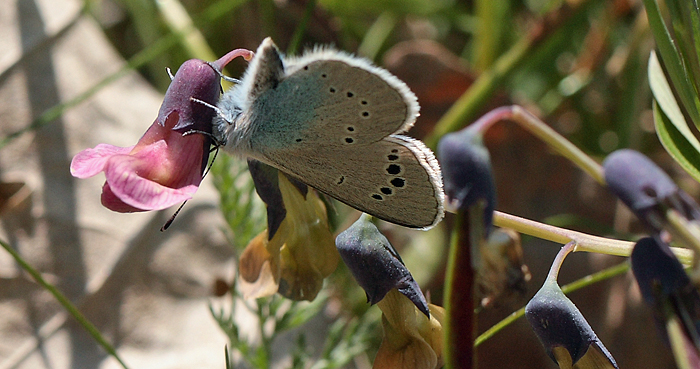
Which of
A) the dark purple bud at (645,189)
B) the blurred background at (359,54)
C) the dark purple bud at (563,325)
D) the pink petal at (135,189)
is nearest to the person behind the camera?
the pink petal at (135,189)

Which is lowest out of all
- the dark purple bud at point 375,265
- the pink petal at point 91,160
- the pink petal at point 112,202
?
the dark purple bud at point 375,265

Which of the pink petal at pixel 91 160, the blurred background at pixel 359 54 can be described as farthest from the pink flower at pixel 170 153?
the blurred background at pixel 359 54

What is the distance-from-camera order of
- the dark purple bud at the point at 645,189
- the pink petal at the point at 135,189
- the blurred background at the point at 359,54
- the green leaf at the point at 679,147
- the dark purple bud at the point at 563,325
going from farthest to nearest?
the blurred background at the point at 359,54 < the green leaf at the point at 679,147 < the dark purple bud at the point at 645,189 < the dark purple bud at the point at 563,325 < the pink petal at the point at 135,189

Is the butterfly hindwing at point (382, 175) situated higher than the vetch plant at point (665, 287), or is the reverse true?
the butterfly hindwing at point (382, 175)

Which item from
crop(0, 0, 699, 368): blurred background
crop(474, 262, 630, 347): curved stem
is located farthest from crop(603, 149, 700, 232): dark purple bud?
crop(0, 0, 699, 368): blurred background

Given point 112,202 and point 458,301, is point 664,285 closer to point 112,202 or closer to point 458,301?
point 458,301

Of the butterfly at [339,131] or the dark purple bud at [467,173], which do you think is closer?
the butterfly at [339,131]

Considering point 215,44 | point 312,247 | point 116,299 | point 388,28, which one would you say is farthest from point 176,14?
point 312,247

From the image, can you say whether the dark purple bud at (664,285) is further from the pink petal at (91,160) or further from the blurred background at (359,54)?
the pink petal at (91,160)
